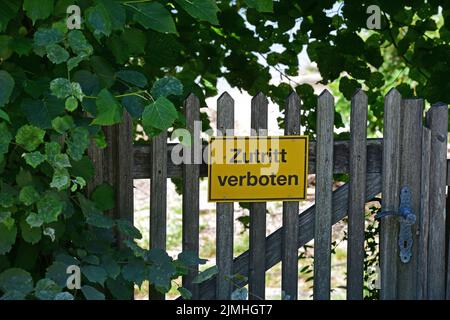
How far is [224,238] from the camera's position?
360 cm

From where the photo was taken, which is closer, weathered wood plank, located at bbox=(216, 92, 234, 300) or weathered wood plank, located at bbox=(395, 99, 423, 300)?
weathered wood plank, located at bbox=(216, 92, 234, 300)

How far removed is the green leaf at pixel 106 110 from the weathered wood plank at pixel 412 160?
1.42 m

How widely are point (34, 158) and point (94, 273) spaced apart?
1.52ft

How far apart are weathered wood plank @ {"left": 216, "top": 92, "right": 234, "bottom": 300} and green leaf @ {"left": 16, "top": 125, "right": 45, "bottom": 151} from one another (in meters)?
0.87

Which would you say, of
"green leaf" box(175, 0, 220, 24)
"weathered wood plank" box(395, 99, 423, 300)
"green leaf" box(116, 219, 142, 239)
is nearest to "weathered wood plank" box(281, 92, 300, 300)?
"weathered wood plank" box(395, 99, 423, 300)

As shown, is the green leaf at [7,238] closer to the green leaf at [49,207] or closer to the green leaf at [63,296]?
the green leaf at [49,207]

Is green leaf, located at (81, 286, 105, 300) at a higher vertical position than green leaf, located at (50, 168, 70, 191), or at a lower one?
lower

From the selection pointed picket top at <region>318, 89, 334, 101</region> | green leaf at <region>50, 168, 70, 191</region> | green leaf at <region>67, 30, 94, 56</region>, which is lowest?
green leaf at <region>50, 168, 70, 191</region>

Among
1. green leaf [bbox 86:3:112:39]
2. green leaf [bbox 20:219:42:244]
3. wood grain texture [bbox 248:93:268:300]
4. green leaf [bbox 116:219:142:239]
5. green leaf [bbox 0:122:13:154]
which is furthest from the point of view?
wood grain texture [bbox 248:93:268:300]

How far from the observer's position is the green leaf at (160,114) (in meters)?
2.70

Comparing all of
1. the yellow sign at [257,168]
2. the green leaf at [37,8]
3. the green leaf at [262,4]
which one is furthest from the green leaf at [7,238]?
the green leaf at [262,4]

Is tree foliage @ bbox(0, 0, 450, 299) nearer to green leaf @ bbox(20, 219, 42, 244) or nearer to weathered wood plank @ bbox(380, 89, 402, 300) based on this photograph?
green leaf @ bbox(20, 219, 42, 244)

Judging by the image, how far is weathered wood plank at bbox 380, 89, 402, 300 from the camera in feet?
12.0

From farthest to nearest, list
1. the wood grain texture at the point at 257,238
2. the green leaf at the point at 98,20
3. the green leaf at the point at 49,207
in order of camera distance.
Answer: the wood grain texture at the point at 257,238 < the green leaf at the point at 49,207 < the green leaf at the point at 98,20
